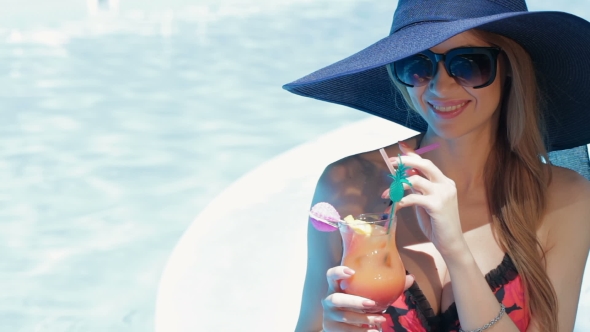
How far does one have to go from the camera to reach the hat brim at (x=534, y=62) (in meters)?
2.25

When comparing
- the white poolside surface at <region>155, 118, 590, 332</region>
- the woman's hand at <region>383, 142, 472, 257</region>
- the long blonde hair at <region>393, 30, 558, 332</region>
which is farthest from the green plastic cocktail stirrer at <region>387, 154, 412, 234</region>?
the white poolside surface at <region>155, 118, 590, 332</region>

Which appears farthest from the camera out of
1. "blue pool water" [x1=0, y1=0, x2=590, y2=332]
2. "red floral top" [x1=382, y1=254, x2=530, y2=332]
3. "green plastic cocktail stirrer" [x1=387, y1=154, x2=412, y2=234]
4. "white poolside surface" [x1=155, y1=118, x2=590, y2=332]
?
"blue pool water" [x1=0, y1=0, x2=590, y2=332]

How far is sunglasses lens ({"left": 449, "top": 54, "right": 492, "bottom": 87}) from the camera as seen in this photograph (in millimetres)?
2266

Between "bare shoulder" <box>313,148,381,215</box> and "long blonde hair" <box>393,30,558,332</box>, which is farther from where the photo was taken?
"bare shoulder" <box>313,148,381,215</box>

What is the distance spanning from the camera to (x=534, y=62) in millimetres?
2572

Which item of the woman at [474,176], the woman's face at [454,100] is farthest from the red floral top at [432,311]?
the woman's face at [454,100]

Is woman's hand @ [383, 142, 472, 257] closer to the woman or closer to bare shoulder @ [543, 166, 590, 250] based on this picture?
the woman

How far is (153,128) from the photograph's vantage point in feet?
23.8

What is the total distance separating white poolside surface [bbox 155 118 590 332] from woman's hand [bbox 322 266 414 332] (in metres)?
1.60

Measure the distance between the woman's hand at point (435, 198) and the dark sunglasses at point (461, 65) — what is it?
0.28 m

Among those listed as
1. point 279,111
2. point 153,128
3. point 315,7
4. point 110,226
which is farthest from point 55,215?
point 315,7

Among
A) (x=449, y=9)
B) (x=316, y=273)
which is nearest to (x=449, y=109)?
(x=449, y=9)

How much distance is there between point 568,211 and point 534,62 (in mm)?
466

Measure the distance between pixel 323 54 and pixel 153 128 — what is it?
8.63 feet
